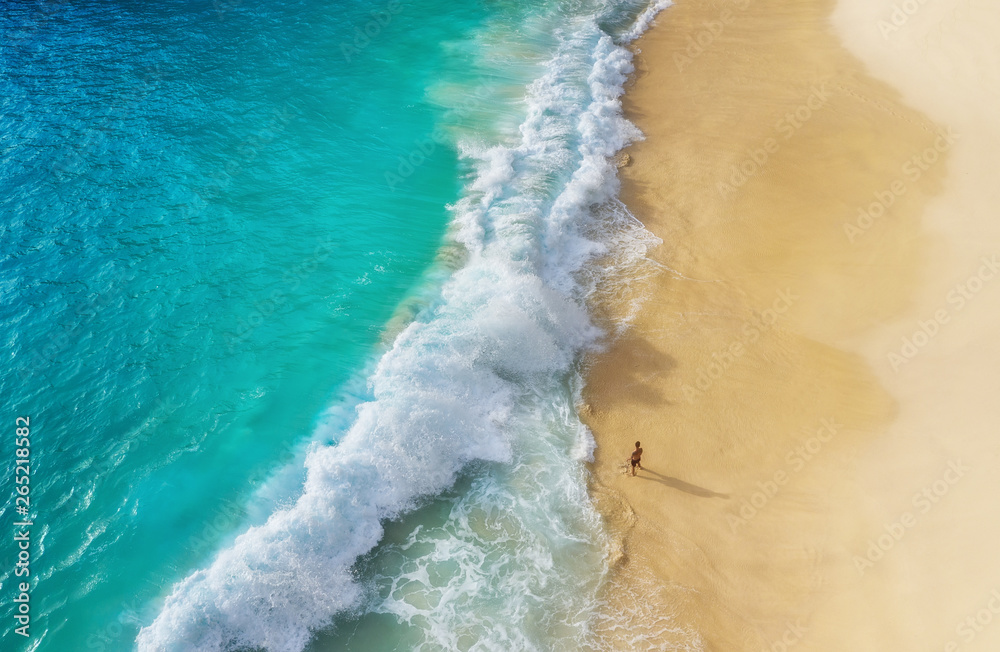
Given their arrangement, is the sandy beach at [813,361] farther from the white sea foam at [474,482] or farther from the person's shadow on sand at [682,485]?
the white sea foam at [474,482]

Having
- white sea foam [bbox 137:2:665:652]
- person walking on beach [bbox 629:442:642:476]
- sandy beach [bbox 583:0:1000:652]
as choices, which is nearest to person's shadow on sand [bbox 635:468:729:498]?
sandy beach [bbox 583:0:1000:652]

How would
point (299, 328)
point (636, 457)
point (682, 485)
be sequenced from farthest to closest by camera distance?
point (299, 328), point (682, 485), point (636, 457)

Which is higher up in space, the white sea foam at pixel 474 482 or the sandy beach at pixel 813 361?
the sandy beach at pixel 813 361

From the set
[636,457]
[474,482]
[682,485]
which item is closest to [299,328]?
[474,482]

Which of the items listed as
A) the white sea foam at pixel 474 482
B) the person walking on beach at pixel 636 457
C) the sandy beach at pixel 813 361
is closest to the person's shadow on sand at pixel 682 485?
the sandy beach at pixel 813 361

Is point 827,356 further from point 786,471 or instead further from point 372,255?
point 372,255

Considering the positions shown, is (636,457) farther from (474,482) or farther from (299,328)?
(299,328)
